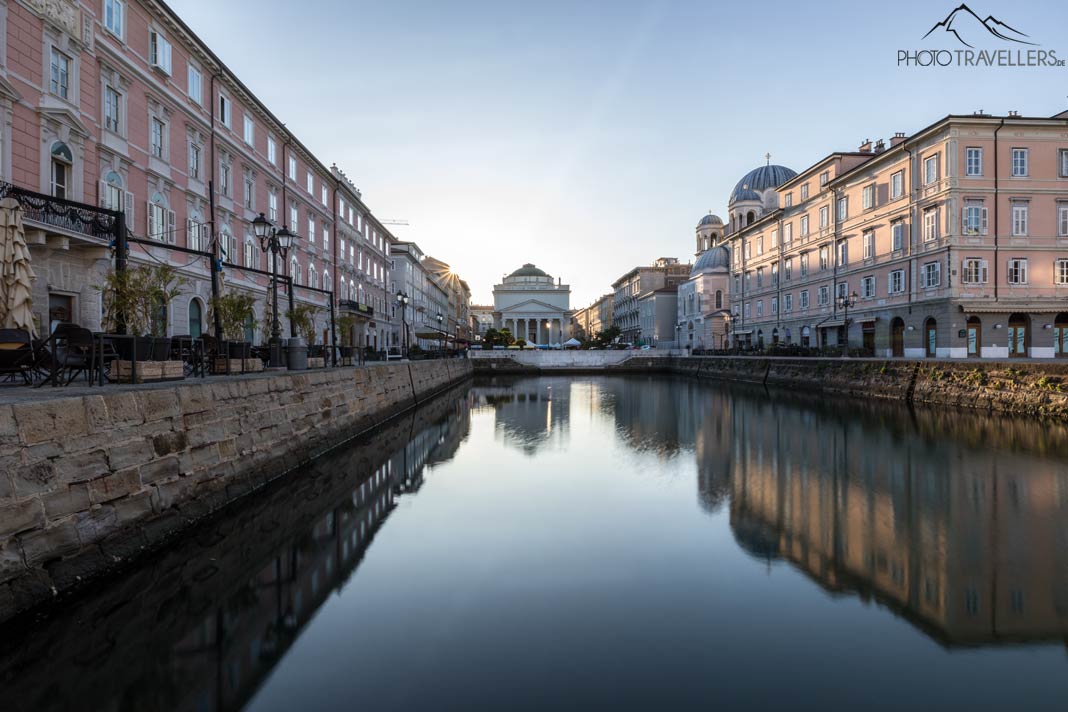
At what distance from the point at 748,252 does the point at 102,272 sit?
5145cm

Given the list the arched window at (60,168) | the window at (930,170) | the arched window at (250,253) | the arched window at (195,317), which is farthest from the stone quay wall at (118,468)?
the window at (930,170)

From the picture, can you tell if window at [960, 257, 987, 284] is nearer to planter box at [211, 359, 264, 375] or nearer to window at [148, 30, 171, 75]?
planter box at [211, 359, 264, 375]

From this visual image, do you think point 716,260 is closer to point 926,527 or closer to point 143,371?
point 926,527

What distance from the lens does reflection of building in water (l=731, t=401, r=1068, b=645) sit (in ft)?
15.5

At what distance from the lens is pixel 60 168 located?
15.1 metres

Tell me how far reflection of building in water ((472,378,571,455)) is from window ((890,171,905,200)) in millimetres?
22332

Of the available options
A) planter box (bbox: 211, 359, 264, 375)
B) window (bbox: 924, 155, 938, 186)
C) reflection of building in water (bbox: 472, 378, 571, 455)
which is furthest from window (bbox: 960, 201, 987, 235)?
planter box (bbox: 211, 359, 264, 375)

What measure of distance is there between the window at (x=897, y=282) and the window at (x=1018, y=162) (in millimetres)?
6582

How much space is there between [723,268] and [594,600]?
6182 centimetres

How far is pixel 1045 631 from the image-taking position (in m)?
4.29

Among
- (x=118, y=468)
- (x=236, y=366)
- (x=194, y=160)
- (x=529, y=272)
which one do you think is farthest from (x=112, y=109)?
(x=529, y=272)

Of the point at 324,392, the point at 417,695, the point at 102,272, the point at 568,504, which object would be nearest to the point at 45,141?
the point at 102,272

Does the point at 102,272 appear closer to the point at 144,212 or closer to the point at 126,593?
the point at 144,212

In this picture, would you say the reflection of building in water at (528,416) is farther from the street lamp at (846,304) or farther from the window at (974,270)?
the window at (974,270)
